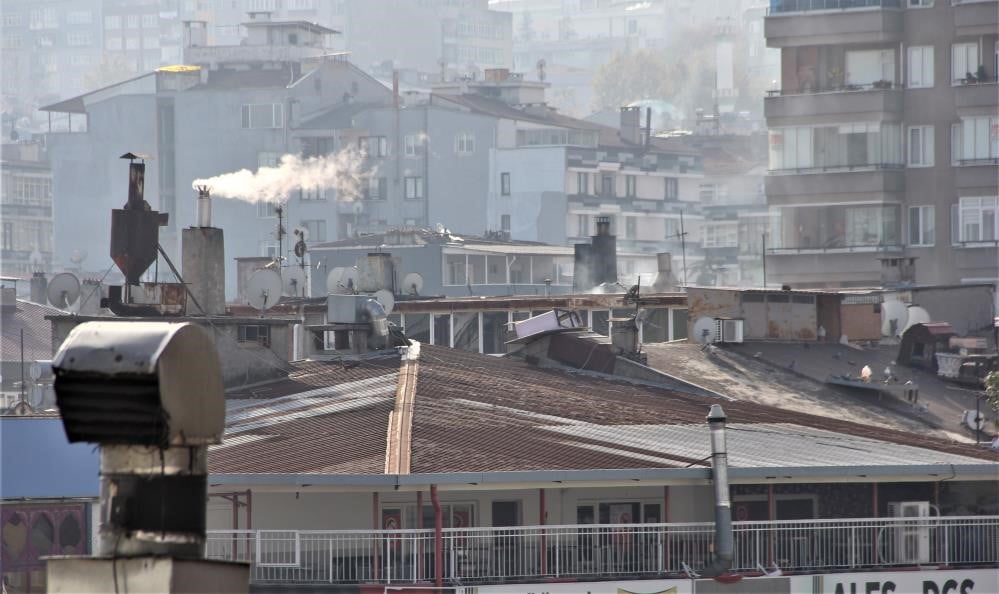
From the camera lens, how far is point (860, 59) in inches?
3558

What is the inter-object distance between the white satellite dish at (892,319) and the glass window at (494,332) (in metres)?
14.3

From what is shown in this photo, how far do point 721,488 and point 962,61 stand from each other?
62352 millimetres

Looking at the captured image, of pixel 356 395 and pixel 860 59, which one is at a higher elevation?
pixel 860 59

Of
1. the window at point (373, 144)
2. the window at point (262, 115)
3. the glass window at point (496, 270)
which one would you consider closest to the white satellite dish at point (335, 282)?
the glass window at point (496, 270)

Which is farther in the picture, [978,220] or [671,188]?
[671,188]

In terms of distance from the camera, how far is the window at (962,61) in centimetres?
Answer: 8931

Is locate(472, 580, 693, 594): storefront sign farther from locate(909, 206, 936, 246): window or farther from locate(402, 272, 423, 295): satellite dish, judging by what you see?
locate(909, 206, 936, 246): window

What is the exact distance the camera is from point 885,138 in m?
90.8

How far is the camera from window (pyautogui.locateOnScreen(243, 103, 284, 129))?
134 m

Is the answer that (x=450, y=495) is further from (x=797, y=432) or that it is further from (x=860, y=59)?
(x=860, y=59)

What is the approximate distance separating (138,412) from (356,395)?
2824 cm

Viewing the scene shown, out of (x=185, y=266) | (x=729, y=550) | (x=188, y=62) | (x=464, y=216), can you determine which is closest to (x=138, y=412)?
(x=729, y=550)

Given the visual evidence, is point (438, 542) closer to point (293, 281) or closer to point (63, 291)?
point (63, 291)

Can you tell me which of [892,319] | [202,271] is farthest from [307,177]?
[202,271]
